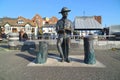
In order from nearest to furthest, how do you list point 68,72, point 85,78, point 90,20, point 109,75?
point 85,78 < point 109,75 < point 68,72 < point 90,20

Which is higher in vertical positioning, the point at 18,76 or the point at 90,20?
the point at 90,20

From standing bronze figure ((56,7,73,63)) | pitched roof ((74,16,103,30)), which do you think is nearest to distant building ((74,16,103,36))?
pitched roof ((74,16,103,30))

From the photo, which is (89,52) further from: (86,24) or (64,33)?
(86,24)

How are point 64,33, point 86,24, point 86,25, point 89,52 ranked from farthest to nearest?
1. point 86,24
2. point 86,25
3. point 64,33
4. point 89,52

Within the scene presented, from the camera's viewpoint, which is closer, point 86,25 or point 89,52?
point 89,52

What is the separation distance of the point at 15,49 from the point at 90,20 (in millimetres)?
16900

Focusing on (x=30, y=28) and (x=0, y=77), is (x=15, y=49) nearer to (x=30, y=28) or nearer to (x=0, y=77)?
(x=0, y=77)

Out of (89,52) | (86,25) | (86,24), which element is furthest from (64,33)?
(86,24)

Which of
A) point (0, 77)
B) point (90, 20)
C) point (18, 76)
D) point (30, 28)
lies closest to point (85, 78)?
point (18, 76)

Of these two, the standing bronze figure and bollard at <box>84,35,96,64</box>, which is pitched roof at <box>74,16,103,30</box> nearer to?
the standing bronze figure

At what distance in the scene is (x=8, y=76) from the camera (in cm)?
583

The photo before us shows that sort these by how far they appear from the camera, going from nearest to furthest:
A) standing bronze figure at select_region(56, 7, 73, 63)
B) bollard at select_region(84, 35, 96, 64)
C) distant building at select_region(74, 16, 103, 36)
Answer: bollard at select_region(84, 35, 96, 64), standing bronze figure at select_region(56, 7, 73, 63), distant building at select_region(74, 16, 103, 36)

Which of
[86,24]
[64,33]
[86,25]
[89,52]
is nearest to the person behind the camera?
[89,52]

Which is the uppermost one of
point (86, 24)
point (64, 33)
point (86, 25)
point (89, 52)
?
point (86, 24)
